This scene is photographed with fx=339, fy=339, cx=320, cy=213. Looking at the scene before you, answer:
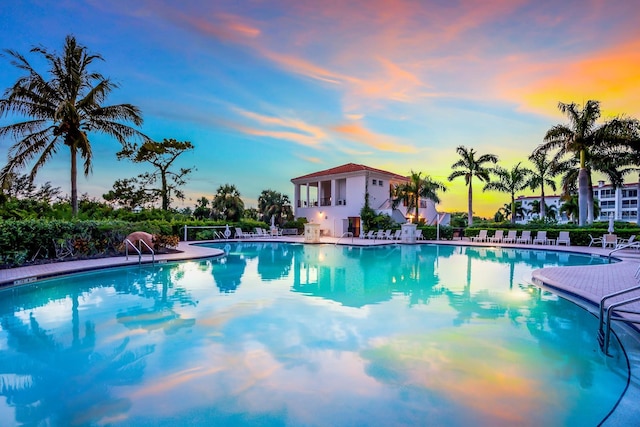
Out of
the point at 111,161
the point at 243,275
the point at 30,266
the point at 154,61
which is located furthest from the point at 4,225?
Answer: the point at 111,161

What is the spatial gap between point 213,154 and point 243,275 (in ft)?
56.4

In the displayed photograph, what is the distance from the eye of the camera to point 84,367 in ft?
13.8

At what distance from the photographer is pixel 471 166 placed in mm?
29125

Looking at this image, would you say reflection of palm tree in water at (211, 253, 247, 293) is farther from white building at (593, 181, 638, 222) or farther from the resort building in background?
white building at (593, 181, 638, 222)

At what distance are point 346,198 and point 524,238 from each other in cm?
1422

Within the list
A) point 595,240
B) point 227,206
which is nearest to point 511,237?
point 595,240

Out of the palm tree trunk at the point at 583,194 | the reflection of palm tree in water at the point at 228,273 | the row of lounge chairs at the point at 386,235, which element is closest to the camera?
the reflection of palm tree in water at the point at 228,273

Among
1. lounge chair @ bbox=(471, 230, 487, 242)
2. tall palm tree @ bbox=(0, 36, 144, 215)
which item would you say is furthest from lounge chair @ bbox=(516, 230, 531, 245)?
tall palm tree @ bbox=(0, 36, 144, 215)

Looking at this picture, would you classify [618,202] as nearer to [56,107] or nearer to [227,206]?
[227,206]

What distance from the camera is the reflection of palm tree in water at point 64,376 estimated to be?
3195mm

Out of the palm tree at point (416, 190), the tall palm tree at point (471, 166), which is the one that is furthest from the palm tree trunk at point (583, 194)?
the palm tree at point (416, 190)

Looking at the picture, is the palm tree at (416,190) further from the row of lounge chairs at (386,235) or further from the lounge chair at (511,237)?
the lounge chair at (511,237)

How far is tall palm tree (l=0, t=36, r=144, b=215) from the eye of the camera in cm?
1407

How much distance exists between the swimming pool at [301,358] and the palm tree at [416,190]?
20475 millimetres
